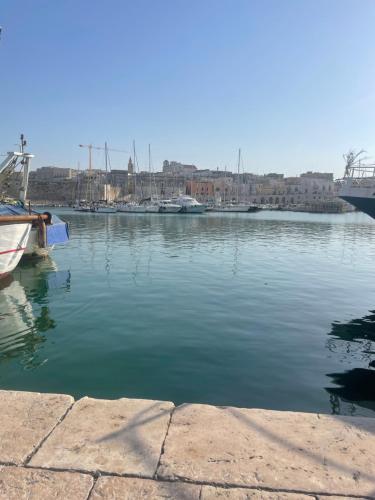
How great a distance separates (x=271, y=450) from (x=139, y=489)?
112cm

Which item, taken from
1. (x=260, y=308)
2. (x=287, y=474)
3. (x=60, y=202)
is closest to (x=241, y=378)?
(x=287, y=474)

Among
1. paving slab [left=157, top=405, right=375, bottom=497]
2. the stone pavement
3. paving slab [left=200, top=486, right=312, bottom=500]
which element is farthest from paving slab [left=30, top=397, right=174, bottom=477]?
paving slab [left=200, top=486, right=312, bottom=500]

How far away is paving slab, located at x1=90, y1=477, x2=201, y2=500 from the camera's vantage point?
272 centimetres

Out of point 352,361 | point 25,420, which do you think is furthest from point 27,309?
point 352,361

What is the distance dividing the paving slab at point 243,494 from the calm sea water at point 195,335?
3.20 metres

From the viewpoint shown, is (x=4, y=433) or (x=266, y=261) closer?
(x=4, y=433)

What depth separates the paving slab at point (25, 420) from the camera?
3195 millimetres

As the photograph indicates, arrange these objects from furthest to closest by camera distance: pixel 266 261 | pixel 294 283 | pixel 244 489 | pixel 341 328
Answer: pixel 266 261 < pixel 294 283 < pixel 341 328 < pixel 244 489

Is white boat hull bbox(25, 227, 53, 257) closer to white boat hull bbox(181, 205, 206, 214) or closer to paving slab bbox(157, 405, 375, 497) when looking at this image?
paving slab bbox(157, 405, 375, 497)

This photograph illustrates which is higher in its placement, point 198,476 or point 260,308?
point 198,476

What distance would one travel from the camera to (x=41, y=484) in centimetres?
283

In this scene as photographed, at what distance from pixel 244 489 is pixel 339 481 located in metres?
0.71

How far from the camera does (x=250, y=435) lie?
3428 mm

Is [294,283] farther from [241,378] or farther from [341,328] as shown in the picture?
[241,378]
